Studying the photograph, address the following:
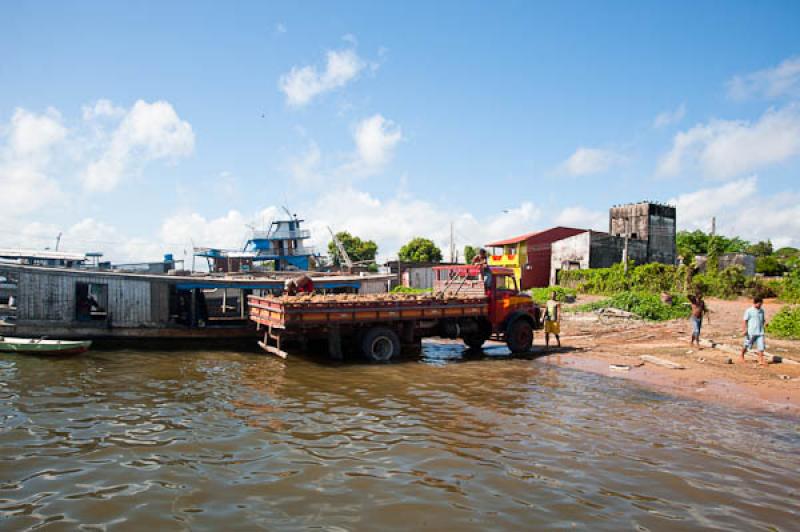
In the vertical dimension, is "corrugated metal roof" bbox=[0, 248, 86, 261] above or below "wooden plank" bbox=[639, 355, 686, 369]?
above

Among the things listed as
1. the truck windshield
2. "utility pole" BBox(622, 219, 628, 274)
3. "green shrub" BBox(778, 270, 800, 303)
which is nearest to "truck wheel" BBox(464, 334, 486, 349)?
the truck windshield

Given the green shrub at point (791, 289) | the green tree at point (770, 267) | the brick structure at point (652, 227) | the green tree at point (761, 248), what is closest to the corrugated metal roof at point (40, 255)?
the green shrub at point (791, 289)

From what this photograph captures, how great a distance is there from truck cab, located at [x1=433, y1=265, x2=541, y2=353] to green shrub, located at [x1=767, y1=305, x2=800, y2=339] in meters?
7.99

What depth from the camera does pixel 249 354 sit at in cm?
1596

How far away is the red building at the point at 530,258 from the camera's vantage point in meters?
44.2

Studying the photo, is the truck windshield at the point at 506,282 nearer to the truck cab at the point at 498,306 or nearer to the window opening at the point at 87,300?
the truck cab at the point at 498,306

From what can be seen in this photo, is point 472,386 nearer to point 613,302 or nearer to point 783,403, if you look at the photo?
point 783,403

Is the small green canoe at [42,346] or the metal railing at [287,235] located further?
the metal railing at [287,235]

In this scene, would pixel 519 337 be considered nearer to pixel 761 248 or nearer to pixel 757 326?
pixel 757 326

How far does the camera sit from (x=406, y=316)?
47.9 feet

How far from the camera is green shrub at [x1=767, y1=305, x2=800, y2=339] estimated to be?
55.0 feet

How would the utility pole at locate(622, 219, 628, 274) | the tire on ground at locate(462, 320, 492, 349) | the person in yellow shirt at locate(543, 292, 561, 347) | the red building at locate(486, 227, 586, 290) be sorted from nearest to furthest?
1. the tire on ground at locate(462, 320, 492, 349)
2. the person in yellow shirt at locate(543, 292, 561, 347)
3. the utility pole at locate(622, 219, 628, 274)
4. the red building at locate(486, 227, 586, 290)

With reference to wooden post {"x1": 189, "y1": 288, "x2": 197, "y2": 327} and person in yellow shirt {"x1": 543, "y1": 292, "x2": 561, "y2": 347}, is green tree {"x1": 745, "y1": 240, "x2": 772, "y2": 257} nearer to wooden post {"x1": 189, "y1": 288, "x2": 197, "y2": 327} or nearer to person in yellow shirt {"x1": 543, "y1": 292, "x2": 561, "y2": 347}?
person in yellow shirt {"x1": 543, "y1": 292, "x2": 561, "y2": 347}

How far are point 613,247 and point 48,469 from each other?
41.4 metres
